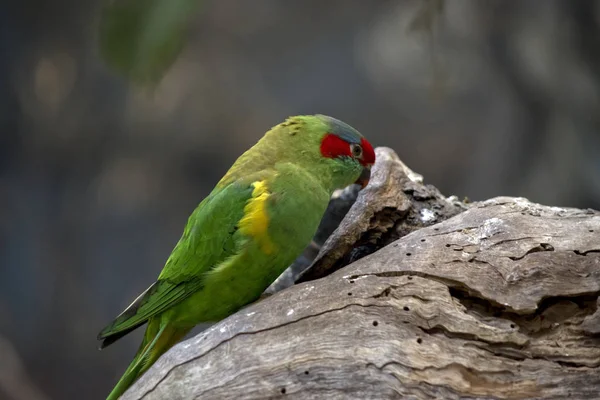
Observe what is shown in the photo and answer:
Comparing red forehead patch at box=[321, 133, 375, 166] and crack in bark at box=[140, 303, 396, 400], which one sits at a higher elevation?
red forehead patch at box=[321, 133, 375, 166]

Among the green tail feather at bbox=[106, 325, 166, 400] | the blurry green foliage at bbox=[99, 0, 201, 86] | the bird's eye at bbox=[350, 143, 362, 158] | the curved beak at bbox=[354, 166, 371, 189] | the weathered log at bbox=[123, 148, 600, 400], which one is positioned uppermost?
the bird's eye at bbox=[350, 143, 362, 158]

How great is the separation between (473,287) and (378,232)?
0.58m

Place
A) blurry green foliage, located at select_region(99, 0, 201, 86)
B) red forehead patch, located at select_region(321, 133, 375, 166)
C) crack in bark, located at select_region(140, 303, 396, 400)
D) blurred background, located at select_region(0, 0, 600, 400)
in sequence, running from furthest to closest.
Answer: blurred background, located at select_region(0, 0, 600, 400) < red forehead patch, located at select_region(321, 133, 375, 166) < blurry green foliage, located at select_region(99, 0, 201, 86) < crack in bark, located at select_region(140, 303, 396, 400)

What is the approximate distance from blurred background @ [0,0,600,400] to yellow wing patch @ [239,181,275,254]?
8.30 feet

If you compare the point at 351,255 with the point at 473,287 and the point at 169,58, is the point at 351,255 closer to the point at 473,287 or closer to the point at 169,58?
the point at 473,287

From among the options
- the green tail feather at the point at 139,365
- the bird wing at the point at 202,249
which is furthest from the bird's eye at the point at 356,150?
the green tail feather at the point at 139,365

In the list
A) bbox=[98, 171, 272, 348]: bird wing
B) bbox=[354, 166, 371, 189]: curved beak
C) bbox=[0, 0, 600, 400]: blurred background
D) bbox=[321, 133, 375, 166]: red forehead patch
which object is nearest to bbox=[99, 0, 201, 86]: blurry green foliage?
bbox=[98, 171, 272, 348]: bird wing

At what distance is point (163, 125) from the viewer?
4.53 meters

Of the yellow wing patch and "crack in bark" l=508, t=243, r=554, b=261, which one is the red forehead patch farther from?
"crack in bark" l=508, t=243, r=554, b=261

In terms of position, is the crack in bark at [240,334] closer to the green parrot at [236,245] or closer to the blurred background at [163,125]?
the green parrot at [236,245]

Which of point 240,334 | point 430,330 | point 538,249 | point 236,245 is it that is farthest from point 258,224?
point 538,249

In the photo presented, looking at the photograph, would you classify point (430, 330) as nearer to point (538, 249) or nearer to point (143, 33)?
point (538, 249)

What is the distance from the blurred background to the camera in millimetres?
4434

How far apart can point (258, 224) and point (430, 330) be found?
2.38ft
